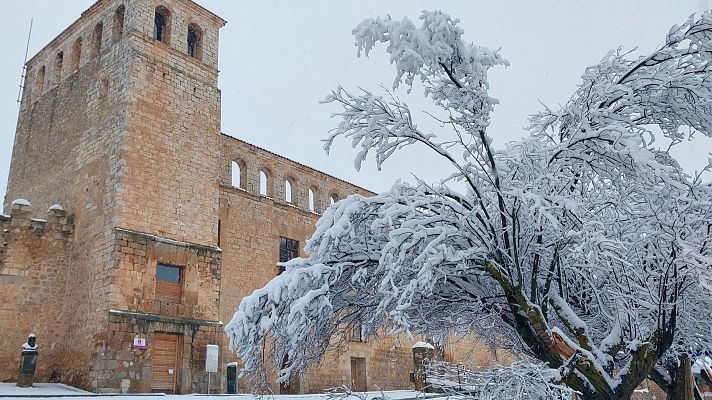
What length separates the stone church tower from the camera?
1234cm

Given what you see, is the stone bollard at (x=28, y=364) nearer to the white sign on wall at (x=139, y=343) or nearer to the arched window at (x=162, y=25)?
the white sign on wall at (x=139, y=343)

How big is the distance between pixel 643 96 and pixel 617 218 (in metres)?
1.07

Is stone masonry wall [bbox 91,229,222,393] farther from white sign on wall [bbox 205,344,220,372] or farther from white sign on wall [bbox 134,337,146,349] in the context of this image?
white sign on wall [bbox 205,344,220,372]

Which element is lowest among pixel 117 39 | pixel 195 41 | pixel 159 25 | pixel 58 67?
pixel 117 39

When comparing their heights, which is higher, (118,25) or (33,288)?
(118,25)

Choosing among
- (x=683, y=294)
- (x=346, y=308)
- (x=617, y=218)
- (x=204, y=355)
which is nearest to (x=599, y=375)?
(x=683, y=294)

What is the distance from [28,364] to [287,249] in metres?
7.96

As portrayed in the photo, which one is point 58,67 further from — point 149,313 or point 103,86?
point 149,313

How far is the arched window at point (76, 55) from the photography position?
52.2 ft

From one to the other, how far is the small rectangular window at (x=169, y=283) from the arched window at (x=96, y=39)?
6086 mm

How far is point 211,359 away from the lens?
12836 millimetres

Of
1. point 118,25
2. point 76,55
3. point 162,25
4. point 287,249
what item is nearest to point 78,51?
point 76,55

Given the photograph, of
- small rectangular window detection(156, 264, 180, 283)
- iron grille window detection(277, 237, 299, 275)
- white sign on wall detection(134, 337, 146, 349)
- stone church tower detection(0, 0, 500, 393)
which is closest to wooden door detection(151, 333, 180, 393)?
stone church tower detection(0, 0, 500, 393)

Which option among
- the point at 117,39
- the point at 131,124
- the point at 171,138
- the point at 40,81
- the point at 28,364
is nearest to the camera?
the point at 28,364
